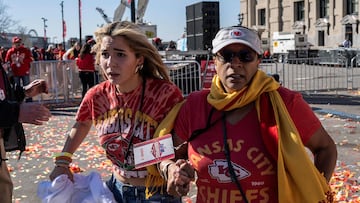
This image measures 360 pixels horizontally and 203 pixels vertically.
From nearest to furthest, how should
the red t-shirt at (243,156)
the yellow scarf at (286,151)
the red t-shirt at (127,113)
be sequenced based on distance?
the yellow scarf at (286,151)
the red t-shirt at (243,156)
the red t-shirt at (127,113)

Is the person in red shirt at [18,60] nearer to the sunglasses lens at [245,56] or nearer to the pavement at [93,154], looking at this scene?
the pavement at [93,154]

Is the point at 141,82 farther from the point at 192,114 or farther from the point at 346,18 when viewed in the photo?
the point at 346,18

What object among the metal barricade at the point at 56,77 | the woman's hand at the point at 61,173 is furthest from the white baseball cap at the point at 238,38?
the metal barricade at the point at 56,77

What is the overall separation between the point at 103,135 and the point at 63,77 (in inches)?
539

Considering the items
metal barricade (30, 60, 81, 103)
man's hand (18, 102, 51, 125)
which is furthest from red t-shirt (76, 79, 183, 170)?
metal barricade (30, 60, 81, 103)

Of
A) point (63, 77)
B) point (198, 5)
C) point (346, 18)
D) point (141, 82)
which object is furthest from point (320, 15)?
point (141, 82)

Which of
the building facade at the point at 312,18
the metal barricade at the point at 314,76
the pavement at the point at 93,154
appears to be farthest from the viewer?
the building facade at the point at 312,18

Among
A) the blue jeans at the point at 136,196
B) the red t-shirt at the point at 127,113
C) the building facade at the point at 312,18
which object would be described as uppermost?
the building facade at the point at 312,18

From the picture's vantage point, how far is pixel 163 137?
238 centimetres

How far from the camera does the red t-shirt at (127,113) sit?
2990 mm

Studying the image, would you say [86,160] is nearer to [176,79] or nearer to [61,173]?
[61,173]

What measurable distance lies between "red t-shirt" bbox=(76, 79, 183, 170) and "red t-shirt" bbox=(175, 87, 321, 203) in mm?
607

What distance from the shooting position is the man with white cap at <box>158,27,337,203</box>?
2191 millimetres

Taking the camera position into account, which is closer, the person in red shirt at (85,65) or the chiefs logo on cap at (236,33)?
the chiefs logo on cap at (236,33)
